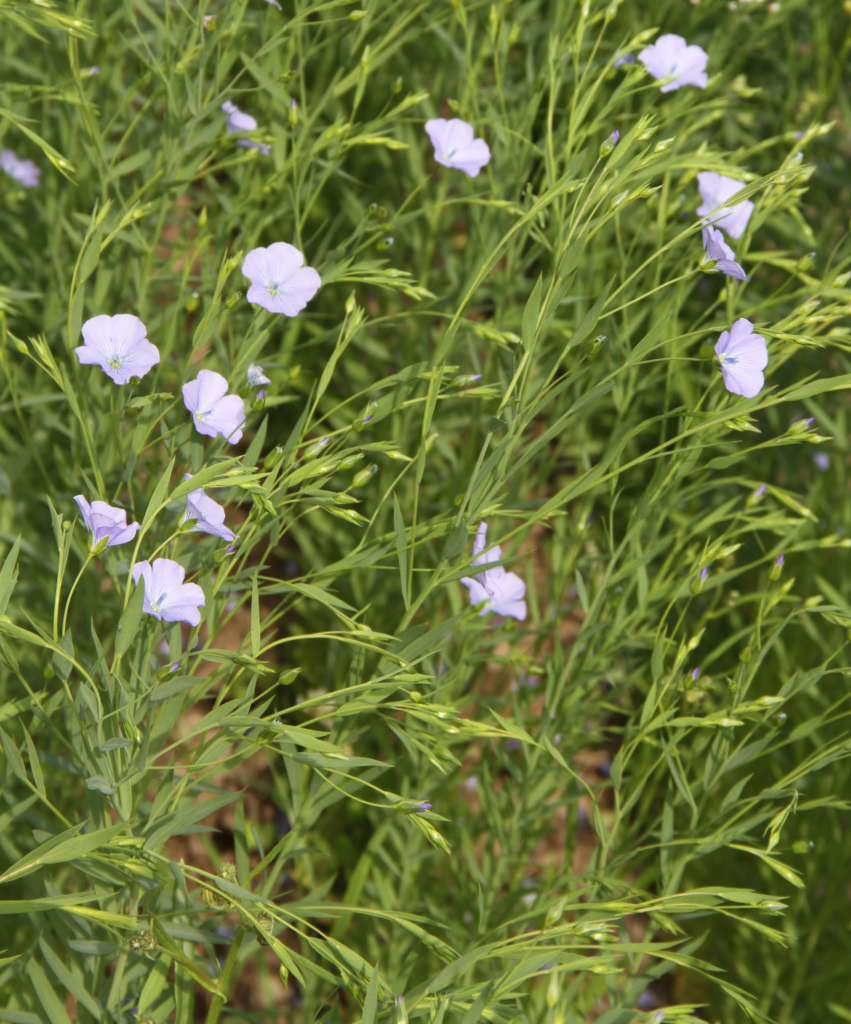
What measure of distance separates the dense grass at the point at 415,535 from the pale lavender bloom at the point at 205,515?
31mm

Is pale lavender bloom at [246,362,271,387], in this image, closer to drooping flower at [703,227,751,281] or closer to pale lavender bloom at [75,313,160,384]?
pale lavender bloom at [75,313,160,384]

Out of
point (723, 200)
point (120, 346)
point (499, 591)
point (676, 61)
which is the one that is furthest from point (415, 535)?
point (676, 61)

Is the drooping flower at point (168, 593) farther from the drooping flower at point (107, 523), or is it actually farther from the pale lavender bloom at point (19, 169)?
the pale lavender bloom at point (19, 169)

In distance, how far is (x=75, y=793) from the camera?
1.37 metres

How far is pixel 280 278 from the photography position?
1033 mm

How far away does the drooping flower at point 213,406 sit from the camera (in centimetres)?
94

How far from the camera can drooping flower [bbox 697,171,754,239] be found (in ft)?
4.20

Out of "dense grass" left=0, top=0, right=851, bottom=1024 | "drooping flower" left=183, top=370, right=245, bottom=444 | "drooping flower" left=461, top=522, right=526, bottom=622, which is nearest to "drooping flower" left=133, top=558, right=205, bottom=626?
"dense grass" left=0, top=0, right=851, bottom=1024

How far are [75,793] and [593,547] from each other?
1301 mm

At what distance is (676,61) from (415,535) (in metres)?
0.86

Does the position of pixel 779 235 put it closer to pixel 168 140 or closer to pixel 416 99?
pixel 416 99

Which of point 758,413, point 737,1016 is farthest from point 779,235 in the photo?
point 737,1016

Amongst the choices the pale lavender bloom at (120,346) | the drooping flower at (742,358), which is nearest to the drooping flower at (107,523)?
the pale lavender bloom at (120,346)

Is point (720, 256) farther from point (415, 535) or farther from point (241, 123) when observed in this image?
point (241, 123)
